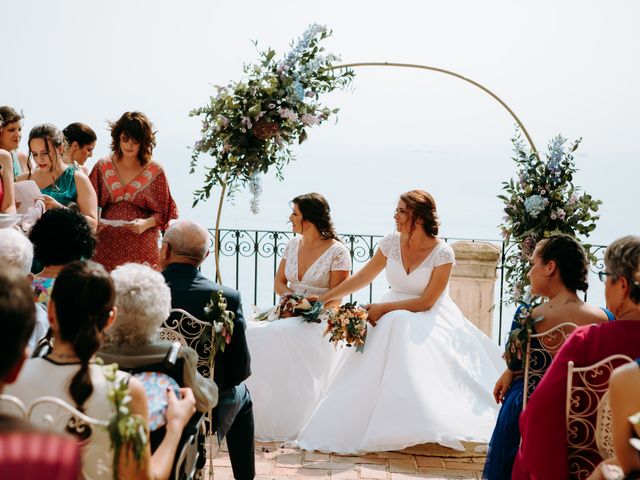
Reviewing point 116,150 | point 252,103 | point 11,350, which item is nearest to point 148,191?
point 116,150

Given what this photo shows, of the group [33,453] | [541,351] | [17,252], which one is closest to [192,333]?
[17,252]

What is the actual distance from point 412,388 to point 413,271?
915mm

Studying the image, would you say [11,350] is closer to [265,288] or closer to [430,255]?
[430,255]

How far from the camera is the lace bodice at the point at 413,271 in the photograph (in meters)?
5.85

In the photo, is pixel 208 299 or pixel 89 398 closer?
pixel 89 398

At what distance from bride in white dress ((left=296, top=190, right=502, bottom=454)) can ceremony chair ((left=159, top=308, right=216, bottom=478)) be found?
4.84 ft

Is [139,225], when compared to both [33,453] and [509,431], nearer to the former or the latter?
[509,431]

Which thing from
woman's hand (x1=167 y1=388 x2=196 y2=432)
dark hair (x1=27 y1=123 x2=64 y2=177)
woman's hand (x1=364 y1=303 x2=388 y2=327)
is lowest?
woman's hand (x1=364 y1=303 x2=388 y2=327)

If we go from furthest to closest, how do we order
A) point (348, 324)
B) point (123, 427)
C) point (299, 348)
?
point (299, 348) → point (348, 324) → point (123, 427)

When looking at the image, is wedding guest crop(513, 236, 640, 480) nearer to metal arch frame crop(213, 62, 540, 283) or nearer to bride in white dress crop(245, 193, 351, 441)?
bride in white dress crop(245, 193, 351, 441)

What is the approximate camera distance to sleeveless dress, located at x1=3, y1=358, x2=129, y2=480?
2.38 m

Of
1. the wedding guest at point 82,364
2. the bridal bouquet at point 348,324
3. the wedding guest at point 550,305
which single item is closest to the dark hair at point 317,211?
the bridal bouquet at point 348,324

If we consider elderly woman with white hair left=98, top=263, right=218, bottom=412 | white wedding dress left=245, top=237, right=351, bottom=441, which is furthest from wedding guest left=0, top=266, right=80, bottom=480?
white wedding dress left=245, top=237, right=351, bottom=441

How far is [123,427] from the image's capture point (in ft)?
7.22
